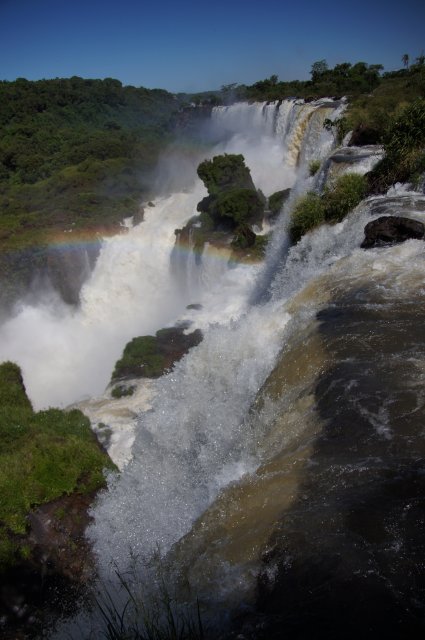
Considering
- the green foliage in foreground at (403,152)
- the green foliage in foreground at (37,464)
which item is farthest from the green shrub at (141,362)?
the green foliage in foreground at (403,152)

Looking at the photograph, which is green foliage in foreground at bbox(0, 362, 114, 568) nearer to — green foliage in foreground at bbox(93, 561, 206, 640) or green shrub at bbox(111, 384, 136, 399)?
green foliage in foreground at bbox(93, 561, 206, 640)

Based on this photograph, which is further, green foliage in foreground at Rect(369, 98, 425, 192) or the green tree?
the green tree

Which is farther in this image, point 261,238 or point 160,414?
point 261,238

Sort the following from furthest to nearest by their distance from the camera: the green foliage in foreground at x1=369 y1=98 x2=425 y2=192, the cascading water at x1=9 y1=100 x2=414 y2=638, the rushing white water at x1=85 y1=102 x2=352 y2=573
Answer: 1. the green foliage in foreground at x1=369 y1=98 x2=425 y2=192
2. the rushing white water at x1=85 y1=102 x2=352 y2=573
3. the cascading water at x1=9 y1=100 x2=414 y2=638

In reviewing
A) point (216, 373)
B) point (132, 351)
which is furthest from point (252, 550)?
point (132, 351)

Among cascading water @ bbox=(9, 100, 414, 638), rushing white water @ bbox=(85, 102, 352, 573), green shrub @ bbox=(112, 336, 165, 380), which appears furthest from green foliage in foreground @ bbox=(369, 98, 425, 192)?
green shrub @ bbox=(112, 336, 165, 380)

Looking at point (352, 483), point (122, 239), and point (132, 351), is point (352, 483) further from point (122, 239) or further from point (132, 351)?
point (122, 239)

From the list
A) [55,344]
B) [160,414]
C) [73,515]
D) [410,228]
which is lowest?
[55,344]
